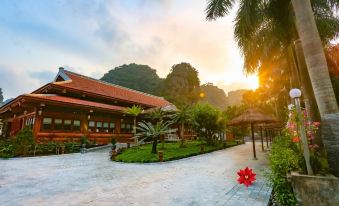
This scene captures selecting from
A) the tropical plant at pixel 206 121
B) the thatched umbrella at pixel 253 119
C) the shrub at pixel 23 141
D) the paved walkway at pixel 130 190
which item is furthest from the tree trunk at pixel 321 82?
the shrub at pixel 23 141

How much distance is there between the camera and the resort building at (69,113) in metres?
17.4

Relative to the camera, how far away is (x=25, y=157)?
14.0m

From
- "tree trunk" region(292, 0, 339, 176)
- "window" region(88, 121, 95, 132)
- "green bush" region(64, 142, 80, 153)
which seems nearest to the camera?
"tree trunk" region(292, 0, 339, 176)

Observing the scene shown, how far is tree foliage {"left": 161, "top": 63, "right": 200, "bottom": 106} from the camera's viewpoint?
5256 centimetres

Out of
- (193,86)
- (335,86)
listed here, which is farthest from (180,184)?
(193,86)

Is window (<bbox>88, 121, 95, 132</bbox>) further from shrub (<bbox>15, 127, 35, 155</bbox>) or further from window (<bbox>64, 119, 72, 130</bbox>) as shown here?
shrub (<bbox>15, 127, 35, 155</bbox>)

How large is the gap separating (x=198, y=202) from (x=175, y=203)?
57cm

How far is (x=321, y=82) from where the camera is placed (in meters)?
4.94

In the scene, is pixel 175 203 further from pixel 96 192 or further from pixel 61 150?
pixel 61 150

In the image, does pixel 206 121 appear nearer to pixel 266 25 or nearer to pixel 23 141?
pixel 266 25

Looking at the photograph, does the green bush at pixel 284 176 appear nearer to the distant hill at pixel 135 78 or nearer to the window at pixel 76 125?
the window at pixel 76 125

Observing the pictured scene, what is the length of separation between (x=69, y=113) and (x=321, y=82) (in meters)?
19.8

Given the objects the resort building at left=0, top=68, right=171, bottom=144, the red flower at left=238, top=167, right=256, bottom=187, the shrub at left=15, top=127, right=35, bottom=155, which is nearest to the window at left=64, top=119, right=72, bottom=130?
the resort building at left=0, top=68, right=171, bottom=144

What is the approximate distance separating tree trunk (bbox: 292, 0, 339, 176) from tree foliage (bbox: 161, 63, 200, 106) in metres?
45.2
